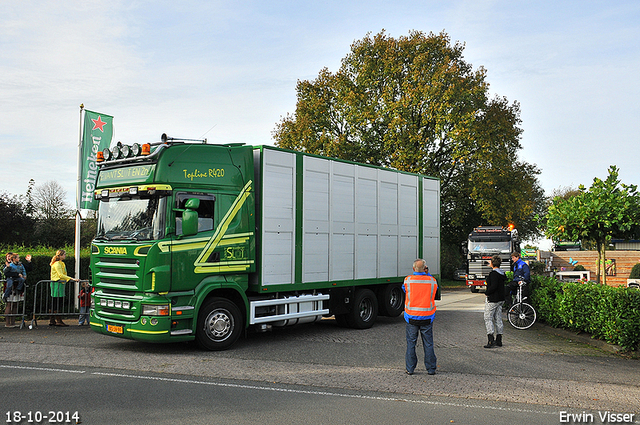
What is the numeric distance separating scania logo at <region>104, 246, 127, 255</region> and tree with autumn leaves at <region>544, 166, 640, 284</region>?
10700 mm

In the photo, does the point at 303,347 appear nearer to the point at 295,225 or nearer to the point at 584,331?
the point at 295,225

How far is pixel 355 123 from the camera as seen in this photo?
31.3 meters

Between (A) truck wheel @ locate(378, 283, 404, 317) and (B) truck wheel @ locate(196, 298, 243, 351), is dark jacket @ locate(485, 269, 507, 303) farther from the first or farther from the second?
(B) truck wheel @ locate(196, 298, 243, 351)

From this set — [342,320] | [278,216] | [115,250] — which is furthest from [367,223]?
[115,250]

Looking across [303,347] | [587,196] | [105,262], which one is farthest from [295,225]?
[587,196]

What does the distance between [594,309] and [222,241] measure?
294 inches

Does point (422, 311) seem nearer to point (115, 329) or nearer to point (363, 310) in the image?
point (363, 310)

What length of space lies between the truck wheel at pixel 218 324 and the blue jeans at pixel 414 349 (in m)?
3.47

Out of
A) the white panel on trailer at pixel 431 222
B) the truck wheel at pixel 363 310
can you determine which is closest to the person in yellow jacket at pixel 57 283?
the truck wheel at pixel 363 310

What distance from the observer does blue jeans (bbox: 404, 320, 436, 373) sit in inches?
328

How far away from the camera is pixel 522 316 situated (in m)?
13.6

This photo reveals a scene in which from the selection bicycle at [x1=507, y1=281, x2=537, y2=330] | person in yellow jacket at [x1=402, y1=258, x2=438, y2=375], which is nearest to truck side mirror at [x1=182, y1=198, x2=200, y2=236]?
person in yellow jacket at [x1=402, y1=258, x2=438, y2=375]

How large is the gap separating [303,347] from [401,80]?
23.7 meters

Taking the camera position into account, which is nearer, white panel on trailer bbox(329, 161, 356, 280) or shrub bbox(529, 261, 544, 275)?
white panel on trailer bbox(329, 161, 356, 280)
